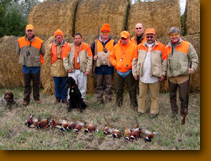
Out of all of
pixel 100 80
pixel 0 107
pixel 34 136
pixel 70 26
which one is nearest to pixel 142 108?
pixel 100 80

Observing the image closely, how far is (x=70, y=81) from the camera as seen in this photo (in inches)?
231

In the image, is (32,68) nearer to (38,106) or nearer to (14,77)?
(38,106)

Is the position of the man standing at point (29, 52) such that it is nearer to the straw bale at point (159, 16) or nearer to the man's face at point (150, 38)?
the man's face at point (150, 38)

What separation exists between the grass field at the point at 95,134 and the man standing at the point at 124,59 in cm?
57

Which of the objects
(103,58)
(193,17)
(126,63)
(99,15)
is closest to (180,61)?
(126,63)

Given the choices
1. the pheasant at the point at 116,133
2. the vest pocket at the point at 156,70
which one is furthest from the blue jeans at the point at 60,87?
the pheasant at the point at 116,133

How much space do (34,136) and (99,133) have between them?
1.23 metres

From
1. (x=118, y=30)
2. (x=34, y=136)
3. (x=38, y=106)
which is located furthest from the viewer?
(x=118, y=30)

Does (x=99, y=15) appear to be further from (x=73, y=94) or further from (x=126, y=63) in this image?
(x=73, y=94)

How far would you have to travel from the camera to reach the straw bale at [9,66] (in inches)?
329

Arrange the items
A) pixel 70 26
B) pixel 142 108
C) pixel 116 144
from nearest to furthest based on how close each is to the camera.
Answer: pixel 116 144
pixel 142 108
pixel 70 26

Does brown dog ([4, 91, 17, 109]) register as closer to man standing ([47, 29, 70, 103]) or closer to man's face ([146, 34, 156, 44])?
man standing ([47, 29, 70, 103])

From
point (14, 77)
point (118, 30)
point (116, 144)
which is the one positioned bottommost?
point (116, 144)

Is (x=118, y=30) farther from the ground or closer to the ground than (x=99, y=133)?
farther from the ground
